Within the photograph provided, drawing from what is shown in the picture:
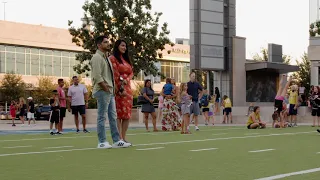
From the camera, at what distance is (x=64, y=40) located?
8838cm

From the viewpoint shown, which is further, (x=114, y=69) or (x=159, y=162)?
(x=114, y=69)

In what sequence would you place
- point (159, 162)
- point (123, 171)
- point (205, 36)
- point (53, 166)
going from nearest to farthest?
point (123, 171), point (53, 166), point (159, 162), point (205, 36)

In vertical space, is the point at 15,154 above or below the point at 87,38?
below

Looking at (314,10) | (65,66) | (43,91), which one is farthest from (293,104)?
(65,66)

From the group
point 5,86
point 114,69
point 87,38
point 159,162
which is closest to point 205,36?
point 87,38

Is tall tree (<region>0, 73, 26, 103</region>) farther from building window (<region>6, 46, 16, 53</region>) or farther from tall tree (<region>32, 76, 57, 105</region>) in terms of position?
building window (<region>6, 46, 16, 53</region>)

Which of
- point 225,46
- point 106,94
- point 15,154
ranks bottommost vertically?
point 15,154

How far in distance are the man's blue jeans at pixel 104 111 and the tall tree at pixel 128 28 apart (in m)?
29.5

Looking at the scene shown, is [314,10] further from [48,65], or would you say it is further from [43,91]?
[48,65]

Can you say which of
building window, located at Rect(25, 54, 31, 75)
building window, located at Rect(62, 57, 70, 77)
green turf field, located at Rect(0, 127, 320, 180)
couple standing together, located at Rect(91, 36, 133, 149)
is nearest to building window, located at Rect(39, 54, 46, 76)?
building window, located at Rect(25, 54, 31, 75)

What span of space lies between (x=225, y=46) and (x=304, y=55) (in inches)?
1576

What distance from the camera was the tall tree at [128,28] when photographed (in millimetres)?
41750

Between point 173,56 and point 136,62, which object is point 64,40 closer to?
point 173,56

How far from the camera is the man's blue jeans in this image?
461 inches
